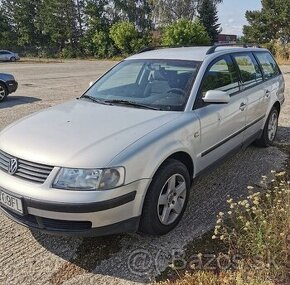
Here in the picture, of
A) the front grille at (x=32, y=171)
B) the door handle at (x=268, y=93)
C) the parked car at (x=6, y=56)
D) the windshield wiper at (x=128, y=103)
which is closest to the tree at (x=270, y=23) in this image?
the parked car at (x=6, y=56)

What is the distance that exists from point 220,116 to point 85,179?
1.84m

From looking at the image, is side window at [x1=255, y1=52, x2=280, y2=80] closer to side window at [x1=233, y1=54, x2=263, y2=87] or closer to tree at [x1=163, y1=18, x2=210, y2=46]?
side window at [x1=233, y1=54, x2=263, y2=87]

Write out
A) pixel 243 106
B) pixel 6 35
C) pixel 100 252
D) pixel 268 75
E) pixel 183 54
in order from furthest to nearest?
1. pixel 6 35
2. pixel 268 75
3. pixel 243 106
4. pixel 183 54
5. pixel 100 252

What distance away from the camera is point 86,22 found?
53062 mm

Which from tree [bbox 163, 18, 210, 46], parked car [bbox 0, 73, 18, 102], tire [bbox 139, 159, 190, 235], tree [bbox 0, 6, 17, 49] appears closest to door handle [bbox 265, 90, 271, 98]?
tire [bbox 139, 159, 190, 235]

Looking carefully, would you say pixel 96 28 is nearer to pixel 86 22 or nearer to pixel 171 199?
pixel 86 22

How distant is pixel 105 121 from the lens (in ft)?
10.3

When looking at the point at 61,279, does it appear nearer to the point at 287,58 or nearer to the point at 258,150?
the point at 258,150

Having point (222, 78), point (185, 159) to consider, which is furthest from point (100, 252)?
point (222, 78)

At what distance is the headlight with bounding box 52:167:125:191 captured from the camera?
2500mm

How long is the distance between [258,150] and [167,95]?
8.03ft

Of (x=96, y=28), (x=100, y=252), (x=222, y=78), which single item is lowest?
(x=100, y=252)

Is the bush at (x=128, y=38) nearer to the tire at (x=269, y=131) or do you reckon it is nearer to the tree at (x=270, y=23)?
the tree at (x=270, y=23)

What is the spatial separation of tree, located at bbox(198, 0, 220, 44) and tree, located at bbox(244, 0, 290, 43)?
5130mm
